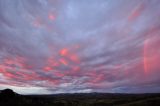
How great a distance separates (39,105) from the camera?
9188 cm

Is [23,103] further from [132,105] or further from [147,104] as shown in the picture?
[147,104]

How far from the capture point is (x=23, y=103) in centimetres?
8394

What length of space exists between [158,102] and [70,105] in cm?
6940

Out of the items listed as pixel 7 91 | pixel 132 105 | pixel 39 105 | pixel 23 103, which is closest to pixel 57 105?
pixel 39 105

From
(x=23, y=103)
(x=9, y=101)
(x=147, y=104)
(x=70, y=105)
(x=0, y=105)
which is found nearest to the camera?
(x=0, y=105)

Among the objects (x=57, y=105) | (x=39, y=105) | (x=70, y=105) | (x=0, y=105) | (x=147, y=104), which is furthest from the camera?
(x=70, y=105)

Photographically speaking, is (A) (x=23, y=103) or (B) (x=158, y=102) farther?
(B) (x=158, y=102)

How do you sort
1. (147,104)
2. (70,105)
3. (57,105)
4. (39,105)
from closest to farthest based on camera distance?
(39,105), (147,104), (57,105), (70,105)

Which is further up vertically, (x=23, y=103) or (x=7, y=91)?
(x=7, y=91)

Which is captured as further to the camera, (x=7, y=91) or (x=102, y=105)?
(x=102, y=105)

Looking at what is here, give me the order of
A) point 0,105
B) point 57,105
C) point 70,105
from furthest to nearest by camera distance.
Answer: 1. point 70,105
2. point 57,105
3. point 0,105

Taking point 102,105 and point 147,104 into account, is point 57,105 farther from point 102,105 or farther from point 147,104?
point 147,104

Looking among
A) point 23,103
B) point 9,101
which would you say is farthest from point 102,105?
point 9,101

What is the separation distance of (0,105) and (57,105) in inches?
1913
